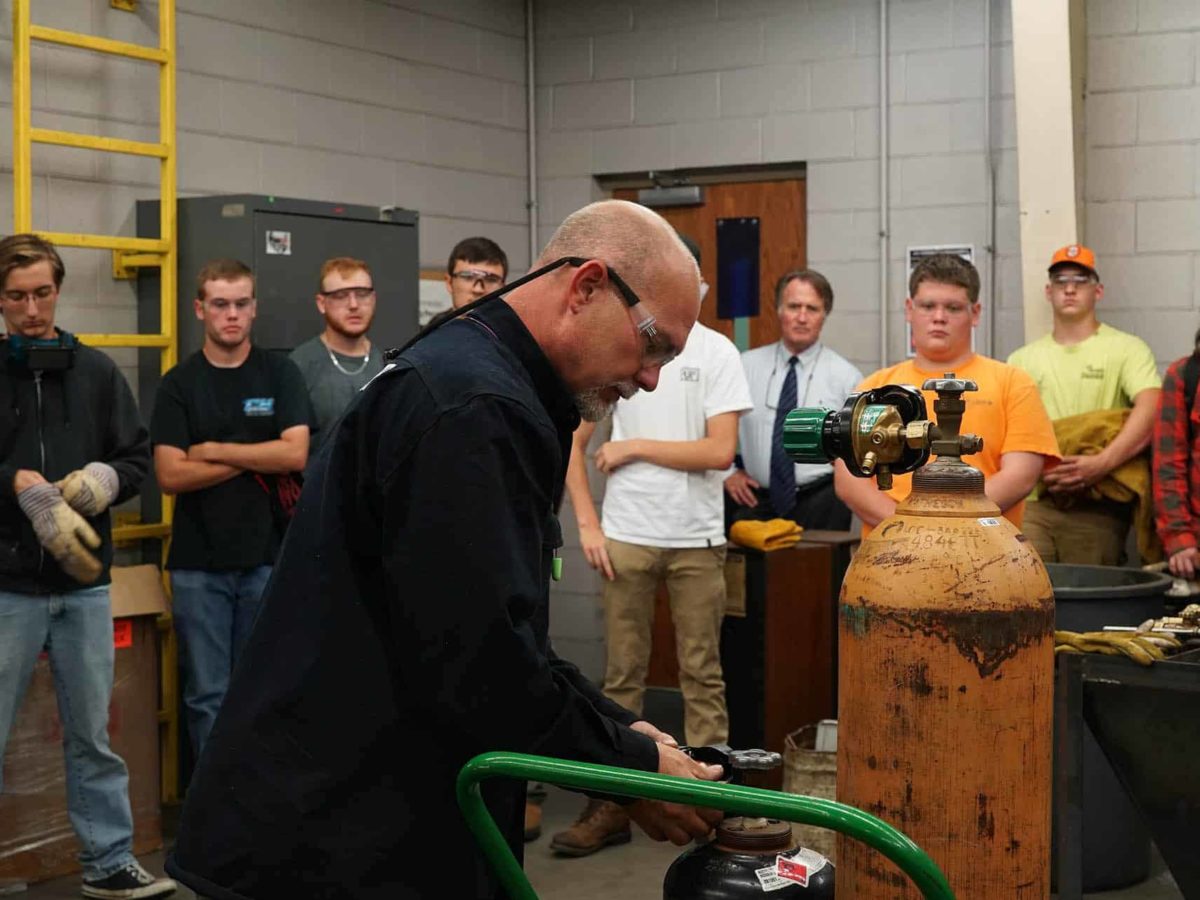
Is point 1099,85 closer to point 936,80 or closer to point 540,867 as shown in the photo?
point 936,80

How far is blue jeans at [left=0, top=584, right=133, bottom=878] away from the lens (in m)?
3.80

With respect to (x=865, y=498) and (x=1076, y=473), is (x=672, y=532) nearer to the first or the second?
(x=865, y=498)

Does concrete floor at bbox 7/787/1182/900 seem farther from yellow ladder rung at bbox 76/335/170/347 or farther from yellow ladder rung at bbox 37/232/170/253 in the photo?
yellow ladder rung at bbox 37/232/170/253

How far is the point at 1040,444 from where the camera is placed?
12.0 feet

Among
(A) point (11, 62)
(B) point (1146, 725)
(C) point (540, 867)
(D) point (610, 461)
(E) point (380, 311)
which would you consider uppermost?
(A) point (11, 62)

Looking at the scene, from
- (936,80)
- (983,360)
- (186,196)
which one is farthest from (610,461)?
(936,80)

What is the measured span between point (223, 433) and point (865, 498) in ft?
6.31

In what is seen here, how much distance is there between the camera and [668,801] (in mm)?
1719

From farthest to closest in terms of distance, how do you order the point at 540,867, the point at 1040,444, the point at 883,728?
the point at 540,867 < the point at 1040,444 < the point at 883,728

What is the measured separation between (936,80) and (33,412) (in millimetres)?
3818

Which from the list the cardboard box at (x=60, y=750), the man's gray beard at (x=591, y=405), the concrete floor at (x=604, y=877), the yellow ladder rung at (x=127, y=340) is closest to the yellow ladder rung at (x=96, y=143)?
the yellow ladder rung at (x=127, y=340)

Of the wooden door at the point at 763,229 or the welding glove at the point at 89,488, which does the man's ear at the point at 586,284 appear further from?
the wooden door at the point at 763,229

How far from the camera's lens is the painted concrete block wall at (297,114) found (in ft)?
16.1

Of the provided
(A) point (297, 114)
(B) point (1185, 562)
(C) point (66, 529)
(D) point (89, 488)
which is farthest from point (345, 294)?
(B) point (1185, 562)
